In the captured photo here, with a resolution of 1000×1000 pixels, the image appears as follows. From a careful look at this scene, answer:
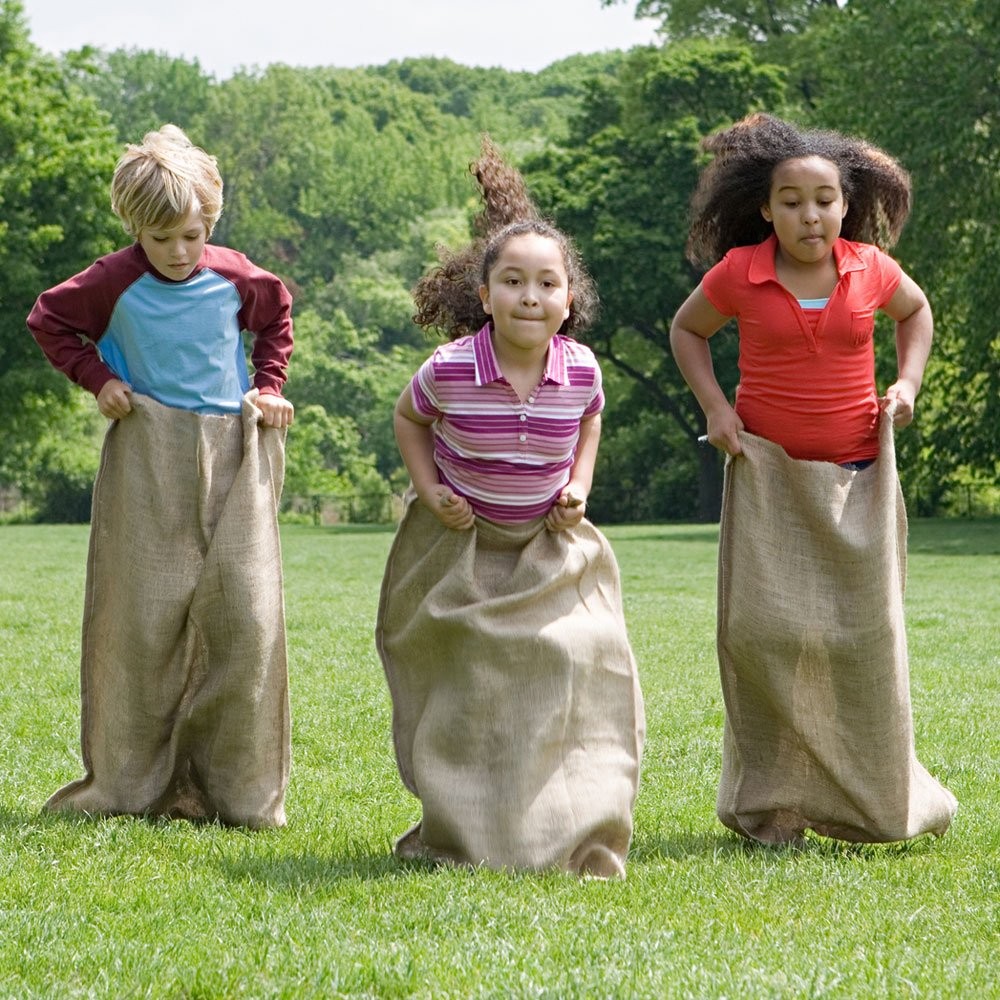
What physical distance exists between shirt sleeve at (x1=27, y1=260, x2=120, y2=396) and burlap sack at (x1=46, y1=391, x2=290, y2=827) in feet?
0.66

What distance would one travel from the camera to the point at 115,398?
5.58 m

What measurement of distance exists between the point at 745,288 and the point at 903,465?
30.1m

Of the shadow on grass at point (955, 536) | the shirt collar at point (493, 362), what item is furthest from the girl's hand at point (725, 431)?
the shadow on grass at point (955, 536)

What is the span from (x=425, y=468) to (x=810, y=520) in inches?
49.0

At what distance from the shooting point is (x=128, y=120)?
96.3 m

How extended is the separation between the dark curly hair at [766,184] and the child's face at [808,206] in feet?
0.19

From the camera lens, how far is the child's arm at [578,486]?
16.9ft

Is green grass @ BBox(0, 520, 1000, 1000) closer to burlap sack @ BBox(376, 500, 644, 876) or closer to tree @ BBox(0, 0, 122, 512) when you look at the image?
burlap sack @ BBox(376, 500, 644, 876)

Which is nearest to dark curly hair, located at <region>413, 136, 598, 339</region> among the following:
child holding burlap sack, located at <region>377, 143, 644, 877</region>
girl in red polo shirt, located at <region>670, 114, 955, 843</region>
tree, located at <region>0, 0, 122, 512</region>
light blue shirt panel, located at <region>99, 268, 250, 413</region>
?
child holding burlap sack, located at <region>377, 143, 644, 877</region>

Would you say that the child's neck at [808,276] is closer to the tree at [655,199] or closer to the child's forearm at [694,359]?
the child's forearm at [694,359]

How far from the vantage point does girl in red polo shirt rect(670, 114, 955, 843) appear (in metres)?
5.38

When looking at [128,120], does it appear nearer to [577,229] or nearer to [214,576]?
[577,229]

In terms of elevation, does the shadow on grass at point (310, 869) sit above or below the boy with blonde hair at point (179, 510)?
below

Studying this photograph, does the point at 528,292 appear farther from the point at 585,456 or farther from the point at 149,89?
the point at 149,89
